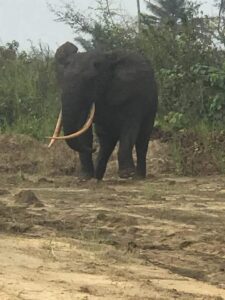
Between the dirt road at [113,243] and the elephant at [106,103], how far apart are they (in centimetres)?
96

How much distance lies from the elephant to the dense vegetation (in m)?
1.60

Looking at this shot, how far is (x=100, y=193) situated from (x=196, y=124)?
5418 millimetres

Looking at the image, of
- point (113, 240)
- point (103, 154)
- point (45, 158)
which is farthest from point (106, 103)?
point (113, 240)

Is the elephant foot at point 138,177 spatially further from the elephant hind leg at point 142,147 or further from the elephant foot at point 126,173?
the elephant foot at point 126,173

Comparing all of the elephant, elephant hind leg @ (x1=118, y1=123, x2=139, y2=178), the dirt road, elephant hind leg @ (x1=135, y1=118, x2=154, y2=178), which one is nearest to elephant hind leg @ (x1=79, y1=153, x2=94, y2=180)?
the elephant

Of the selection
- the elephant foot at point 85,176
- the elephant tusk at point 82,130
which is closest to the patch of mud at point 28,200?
the elephant tusk at point 82,130

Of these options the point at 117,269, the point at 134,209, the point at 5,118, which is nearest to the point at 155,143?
the point at 5,118

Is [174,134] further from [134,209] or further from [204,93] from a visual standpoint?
[134,209]

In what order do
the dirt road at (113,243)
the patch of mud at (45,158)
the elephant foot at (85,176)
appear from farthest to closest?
the patch of mud at (45,158) < the elephant foot at (85,176) < the dirt road at (113,243)

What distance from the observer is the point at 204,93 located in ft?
49.7

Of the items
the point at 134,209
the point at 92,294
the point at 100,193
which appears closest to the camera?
the point at 92,294

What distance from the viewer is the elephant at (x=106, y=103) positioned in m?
10.5

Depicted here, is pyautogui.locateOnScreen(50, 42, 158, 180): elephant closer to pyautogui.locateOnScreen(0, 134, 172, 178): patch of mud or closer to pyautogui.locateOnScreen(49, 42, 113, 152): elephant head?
pyautogui.locateOnScreen(49, 42, 113, 152): elephant head

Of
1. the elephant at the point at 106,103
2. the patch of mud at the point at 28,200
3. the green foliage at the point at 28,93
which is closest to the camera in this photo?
the patch of mud at the point at 28,200
